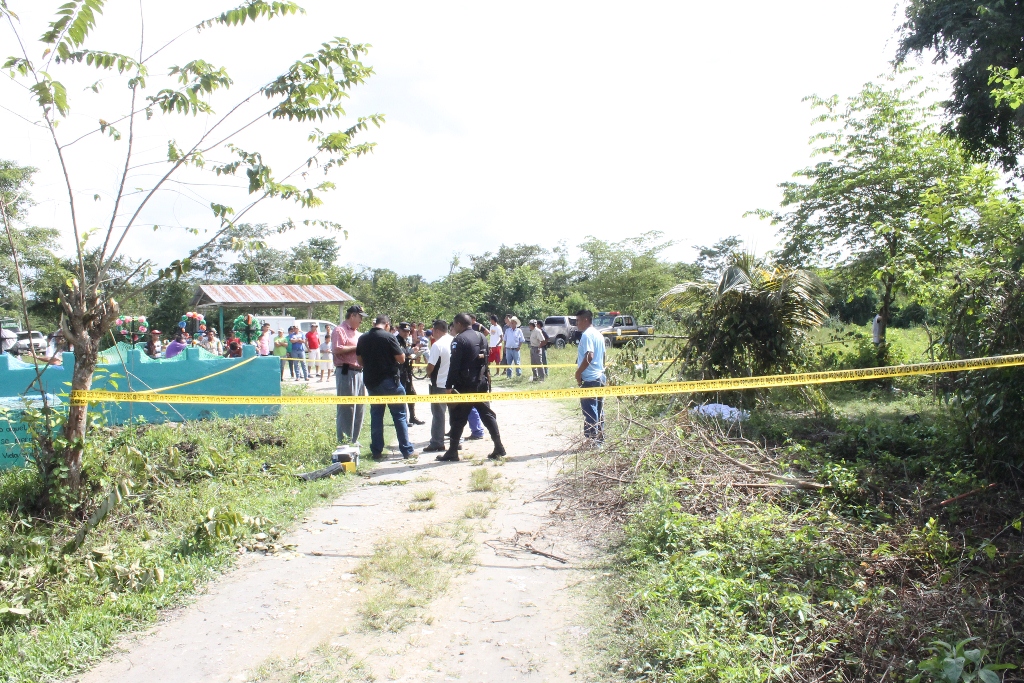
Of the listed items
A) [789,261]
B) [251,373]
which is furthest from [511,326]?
[251,373]

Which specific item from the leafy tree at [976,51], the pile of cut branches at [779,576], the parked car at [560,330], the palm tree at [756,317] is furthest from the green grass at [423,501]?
the parked car at [560,330]

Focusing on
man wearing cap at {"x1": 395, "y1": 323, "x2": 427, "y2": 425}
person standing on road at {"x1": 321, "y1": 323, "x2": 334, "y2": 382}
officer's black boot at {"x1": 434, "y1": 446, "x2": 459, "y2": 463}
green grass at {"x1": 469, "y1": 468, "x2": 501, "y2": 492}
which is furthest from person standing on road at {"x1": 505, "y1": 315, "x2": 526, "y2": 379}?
green grass at {"x1": 469, "y1": 468, "x2": 501, "y2": 492}

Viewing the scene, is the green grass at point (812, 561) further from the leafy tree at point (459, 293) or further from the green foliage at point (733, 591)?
the leafy tree at point (459, 293)

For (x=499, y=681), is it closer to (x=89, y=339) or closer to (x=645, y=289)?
(x=89, y=339)

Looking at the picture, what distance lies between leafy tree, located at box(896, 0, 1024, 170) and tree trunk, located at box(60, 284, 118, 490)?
11.1 m

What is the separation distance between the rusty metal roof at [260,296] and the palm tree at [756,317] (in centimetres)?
1666

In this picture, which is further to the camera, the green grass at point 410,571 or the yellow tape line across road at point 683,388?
the yellow tape line across road at point 683,388

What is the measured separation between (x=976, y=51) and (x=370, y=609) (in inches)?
449

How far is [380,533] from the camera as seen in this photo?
567 centimetres

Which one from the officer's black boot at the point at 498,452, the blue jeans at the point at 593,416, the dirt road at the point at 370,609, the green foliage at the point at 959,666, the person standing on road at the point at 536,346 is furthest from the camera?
the person standing on road at the point at 536,346

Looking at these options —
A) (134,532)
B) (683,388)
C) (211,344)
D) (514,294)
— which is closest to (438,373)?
(683,388)

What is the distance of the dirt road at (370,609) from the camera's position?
11.7 ft

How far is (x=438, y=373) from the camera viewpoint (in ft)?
29.0

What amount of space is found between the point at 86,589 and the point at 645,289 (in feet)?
139
